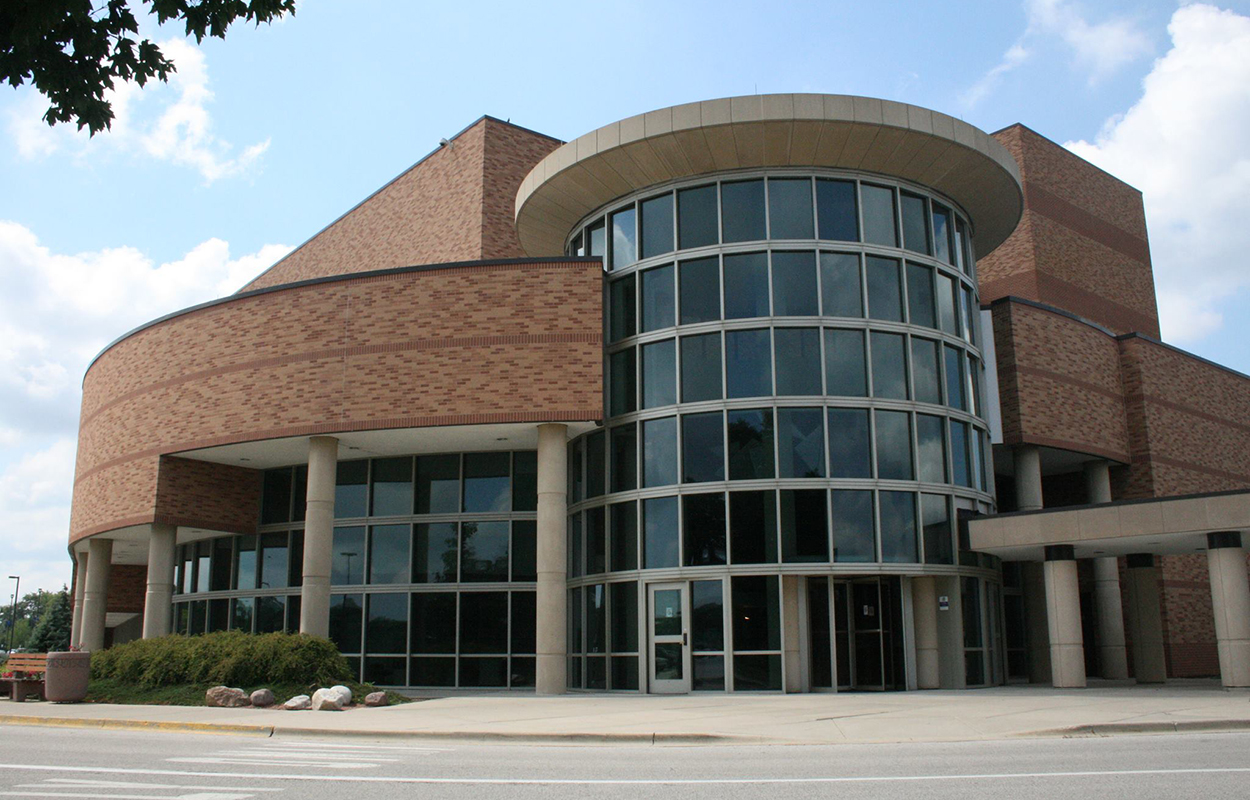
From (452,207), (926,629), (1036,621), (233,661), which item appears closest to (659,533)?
(926,629)

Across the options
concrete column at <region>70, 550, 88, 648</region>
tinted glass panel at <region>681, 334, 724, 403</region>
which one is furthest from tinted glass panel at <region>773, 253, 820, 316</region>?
concrete column at <region>70, 550, 88, 648</region>

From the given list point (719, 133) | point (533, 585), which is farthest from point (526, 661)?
point (719, 133)

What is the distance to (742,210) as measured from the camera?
25.6 m

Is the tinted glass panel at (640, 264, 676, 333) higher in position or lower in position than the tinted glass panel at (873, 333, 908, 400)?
higher

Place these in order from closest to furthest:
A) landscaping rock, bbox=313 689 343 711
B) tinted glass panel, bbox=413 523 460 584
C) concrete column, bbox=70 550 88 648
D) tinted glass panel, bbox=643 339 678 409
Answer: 1. landscaping rock, bbox=313 689 343 711
2. tinted glass panel, bbox=643 339 678 409
3. tinted glass panel, bbox=413 523 460 584
4. concrete column, bbox=70 550 88 648

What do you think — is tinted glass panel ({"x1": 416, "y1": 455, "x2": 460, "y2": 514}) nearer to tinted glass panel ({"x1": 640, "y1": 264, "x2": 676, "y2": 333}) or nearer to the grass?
tinted glass panel ({"x1": 640, "y1": 264, "x2": 676, "y2": 333})

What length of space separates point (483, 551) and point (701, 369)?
8.25 metres

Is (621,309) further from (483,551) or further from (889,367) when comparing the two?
(483,551)

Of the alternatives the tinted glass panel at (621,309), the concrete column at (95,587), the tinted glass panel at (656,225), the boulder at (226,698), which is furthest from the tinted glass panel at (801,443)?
the concrete column at (95,587)

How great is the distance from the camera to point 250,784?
9141 millimetres

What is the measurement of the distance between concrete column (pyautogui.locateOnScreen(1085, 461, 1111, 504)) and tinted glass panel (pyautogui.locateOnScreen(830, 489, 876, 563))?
11.9 metres

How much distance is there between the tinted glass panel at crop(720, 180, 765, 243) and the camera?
25.4 meters

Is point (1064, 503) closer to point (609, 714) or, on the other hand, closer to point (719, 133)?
point (719, 133)

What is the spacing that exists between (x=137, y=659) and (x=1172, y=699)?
20.7 meters
